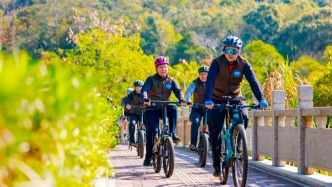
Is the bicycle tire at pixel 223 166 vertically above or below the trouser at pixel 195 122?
below

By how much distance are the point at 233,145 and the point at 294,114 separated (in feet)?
8.95

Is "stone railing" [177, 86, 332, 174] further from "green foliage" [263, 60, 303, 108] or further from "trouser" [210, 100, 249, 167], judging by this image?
"green foliage" [263, 60, 303, 108]

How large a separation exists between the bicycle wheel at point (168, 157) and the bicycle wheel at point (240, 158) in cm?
186

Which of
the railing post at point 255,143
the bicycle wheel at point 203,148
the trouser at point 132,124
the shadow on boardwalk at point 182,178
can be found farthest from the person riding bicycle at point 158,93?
the trouser at point 132,124

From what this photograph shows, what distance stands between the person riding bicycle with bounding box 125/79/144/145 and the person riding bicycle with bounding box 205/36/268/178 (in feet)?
26.4

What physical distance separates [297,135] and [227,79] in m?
2.25

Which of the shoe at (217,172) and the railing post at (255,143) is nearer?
the shoe at (217,172)

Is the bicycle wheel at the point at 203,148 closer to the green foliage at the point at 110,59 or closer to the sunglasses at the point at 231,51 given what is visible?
the sunglasses at the point at 231,51

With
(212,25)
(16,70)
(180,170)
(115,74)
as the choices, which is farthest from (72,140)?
(212,25)

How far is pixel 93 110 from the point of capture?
3186 millimetres

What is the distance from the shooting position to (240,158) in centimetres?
881

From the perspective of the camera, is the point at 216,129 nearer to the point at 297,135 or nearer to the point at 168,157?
the point at 168,157

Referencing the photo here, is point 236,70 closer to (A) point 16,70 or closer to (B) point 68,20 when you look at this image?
(A) point 16,70

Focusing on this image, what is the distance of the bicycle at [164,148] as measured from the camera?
10.9 metres
